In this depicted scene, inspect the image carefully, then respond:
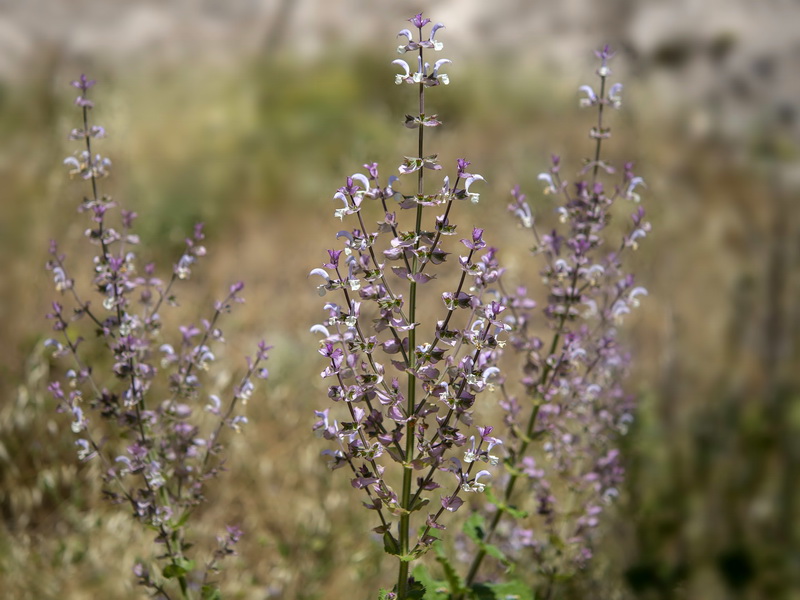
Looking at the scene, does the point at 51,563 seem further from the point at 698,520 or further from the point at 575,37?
the point at 575,37

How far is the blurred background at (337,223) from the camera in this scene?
11.0 feet

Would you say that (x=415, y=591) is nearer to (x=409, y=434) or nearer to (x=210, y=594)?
(x=409, y=434)

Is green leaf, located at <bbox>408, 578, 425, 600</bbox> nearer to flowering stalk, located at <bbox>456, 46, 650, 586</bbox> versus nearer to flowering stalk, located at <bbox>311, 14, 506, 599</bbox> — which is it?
flowering stalk, located at <bbox>311, 14, 506, 599</bbox>

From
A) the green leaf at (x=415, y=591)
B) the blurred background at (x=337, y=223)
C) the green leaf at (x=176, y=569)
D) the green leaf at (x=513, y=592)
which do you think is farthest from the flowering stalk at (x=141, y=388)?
the blurred background at (x=337, y=223)

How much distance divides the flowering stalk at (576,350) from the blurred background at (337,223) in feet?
2.14

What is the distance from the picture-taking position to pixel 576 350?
7.30 ft

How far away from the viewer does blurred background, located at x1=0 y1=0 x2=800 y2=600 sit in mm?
3361

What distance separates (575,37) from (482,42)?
601mm

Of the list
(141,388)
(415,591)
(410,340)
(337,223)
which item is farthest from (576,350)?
(337,223)

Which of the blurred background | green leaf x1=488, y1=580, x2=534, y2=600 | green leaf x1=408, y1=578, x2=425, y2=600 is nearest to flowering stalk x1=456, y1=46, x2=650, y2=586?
green leaf x1=488, y1=580, x2=534, y2=600

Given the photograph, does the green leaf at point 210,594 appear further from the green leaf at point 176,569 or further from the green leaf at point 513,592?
the green leaf at point 513,592

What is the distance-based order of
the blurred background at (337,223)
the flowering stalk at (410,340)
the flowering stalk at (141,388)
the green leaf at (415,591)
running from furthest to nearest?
the blurred background at (337,223), the flowering stalk at (141,388), the green leaf at (415,591), the flowering stalk at (410,340)

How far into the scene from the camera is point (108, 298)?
203cm

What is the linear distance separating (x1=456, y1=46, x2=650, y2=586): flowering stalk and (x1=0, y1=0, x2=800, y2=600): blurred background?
65cm
